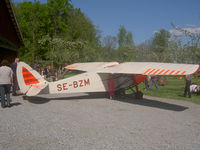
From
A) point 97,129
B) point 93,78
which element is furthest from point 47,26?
point 97,129

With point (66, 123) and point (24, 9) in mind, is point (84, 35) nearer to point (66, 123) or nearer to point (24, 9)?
point (24, 9)

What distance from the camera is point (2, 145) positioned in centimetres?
396

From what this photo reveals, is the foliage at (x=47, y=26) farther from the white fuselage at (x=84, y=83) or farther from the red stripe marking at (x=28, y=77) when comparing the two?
the red stripe marking at (x=28, y=77)

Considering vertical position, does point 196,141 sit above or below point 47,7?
below

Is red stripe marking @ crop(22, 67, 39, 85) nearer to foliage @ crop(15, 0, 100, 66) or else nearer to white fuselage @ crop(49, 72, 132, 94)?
white fuselage @ crop(49, 72, 132, 94)

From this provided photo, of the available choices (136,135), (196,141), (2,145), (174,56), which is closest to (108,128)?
(136,135)

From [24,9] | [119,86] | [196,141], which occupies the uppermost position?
[24,9]

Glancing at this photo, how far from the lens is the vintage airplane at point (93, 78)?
23.5 ft

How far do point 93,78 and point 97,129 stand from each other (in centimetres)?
471

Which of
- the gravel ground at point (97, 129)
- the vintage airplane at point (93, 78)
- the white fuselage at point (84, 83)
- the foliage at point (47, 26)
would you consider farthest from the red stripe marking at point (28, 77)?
the foliage at point (47, 26)

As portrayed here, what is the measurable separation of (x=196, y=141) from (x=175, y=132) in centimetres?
64

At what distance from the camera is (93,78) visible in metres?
9.61

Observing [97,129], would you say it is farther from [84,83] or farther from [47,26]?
[47,26]

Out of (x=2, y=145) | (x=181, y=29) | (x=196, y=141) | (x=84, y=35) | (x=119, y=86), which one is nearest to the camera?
(x=2, y=145)
